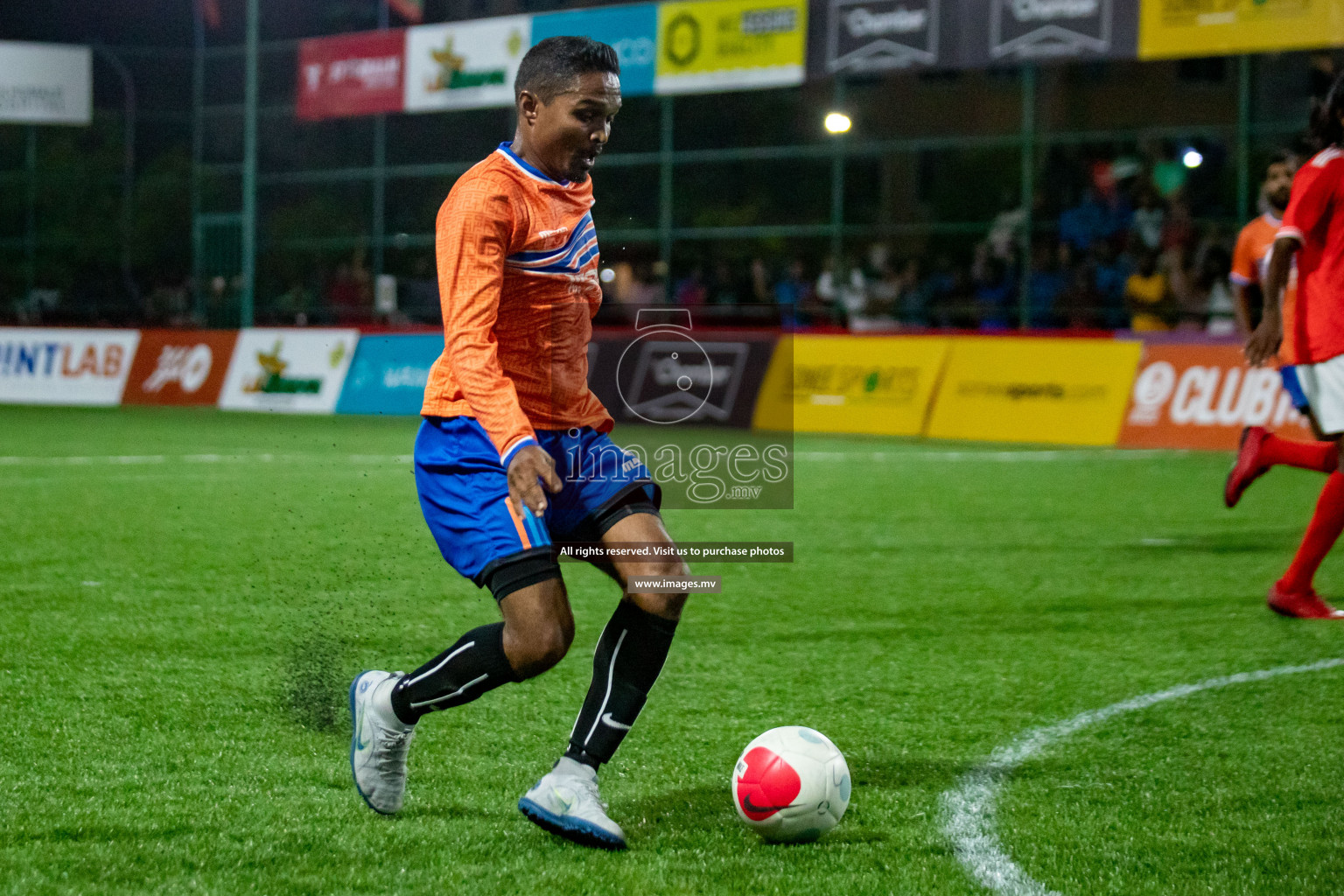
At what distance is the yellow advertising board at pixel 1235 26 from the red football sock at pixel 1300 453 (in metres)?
9.33

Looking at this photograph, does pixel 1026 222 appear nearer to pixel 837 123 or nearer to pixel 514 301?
pixel 837 123

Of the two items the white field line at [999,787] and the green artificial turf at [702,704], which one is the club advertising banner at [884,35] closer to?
the green artificial turf at [702,704]

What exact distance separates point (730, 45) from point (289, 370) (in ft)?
23.2

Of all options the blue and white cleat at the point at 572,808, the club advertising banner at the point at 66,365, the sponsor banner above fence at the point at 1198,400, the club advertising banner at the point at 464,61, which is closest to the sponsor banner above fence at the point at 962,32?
the sponsor banner above fence at the point at 1198,400

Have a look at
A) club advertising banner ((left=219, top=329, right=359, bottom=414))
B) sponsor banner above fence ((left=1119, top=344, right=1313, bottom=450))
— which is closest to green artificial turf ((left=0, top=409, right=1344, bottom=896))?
sponsor banner above fence ((left=1119, top=344, right=1313, bottom=450))

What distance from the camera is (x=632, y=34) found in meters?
21.3

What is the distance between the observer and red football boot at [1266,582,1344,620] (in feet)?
22.2

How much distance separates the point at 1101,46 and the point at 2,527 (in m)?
12.6

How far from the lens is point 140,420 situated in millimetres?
18375

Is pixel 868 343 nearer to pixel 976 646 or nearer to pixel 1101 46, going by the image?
pixel 1101 46

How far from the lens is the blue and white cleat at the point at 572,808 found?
364 centimetres

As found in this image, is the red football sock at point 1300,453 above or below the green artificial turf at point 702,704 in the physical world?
above

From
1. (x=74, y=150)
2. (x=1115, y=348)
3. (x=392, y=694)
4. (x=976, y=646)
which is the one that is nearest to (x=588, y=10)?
(x=1115, y=348)

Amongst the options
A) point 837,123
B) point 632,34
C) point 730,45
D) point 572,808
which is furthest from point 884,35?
point 572,808
